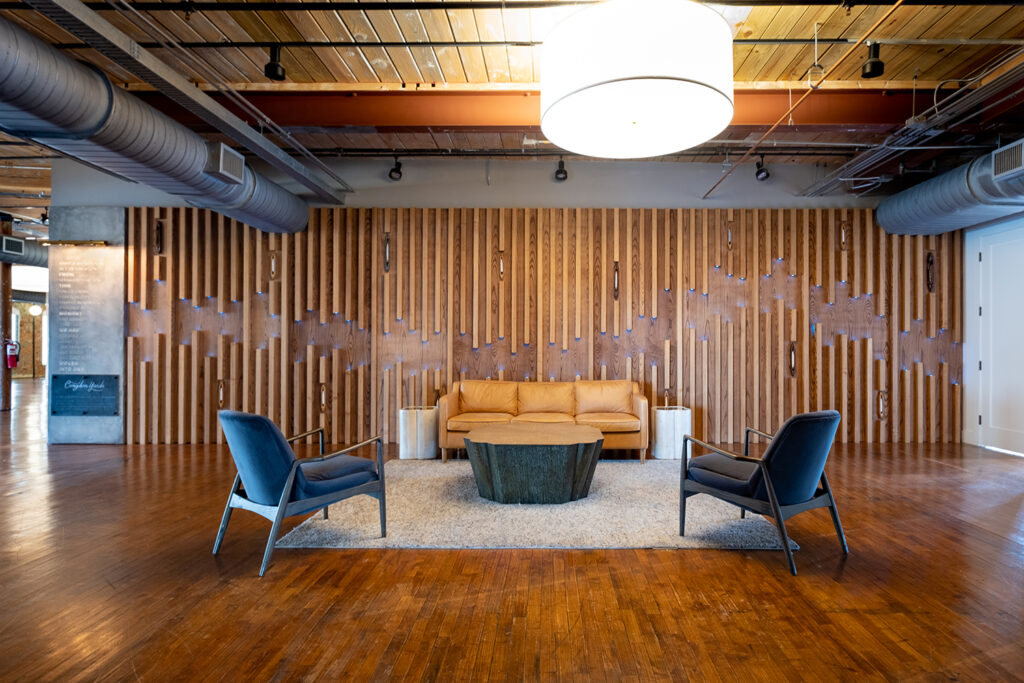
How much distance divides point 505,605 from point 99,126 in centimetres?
411

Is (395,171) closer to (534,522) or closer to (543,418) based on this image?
(543,418)

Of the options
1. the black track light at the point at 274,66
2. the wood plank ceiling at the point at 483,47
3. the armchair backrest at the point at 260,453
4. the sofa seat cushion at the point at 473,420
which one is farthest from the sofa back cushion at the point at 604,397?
the black track light at the point at 274,66

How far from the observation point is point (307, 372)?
24.1 feet

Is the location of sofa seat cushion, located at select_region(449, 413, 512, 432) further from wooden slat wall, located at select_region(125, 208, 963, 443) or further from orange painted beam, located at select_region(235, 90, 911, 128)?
orange painted beam, located at select_region(235, 90, 911, 128)

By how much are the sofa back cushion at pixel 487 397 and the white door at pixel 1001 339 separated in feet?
19.9

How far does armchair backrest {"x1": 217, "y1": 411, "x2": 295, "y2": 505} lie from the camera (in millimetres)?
3111

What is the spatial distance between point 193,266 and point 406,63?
4376 mm

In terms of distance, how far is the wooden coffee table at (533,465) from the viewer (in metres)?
4.40

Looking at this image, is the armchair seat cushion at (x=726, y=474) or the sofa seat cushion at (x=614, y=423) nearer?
the armchair seat cushion at (x=726, y=474)

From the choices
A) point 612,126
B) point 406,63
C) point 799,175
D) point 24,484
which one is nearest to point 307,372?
point 24,484

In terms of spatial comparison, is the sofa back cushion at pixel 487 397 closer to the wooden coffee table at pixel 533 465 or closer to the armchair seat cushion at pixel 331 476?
the wooden coffee table at pixel 533 465

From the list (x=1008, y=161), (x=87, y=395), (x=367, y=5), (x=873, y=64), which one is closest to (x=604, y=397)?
(x=873, y=64)

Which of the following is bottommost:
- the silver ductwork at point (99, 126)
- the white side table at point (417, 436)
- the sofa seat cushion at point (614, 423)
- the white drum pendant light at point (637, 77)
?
the white side table at point (417, 436)

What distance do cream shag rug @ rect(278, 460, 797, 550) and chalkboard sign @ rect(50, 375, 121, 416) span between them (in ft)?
15.4
